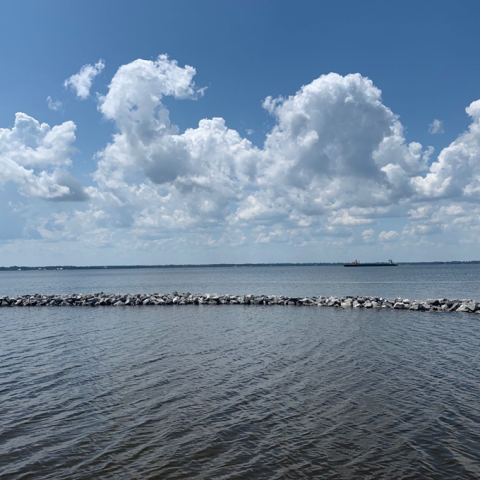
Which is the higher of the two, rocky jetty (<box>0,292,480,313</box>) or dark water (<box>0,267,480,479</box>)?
rocky jetty (<box>0,292,480,313</box>)

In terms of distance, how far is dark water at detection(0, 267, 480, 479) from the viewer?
927 centimetres

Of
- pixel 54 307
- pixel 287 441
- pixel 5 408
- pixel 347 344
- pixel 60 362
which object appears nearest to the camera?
pixel 287 441

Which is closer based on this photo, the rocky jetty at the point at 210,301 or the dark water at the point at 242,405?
the dark water at the point at 242,405

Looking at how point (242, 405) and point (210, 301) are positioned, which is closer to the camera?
point (242, 405)

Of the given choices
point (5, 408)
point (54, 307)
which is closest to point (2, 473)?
point (5, 408)

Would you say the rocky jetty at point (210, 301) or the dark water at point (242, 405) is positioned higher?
the rocky jetty at point (210, 301)

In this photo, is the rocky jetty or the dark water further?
the rocky jetty

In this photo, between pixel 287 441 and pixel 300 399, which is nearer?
pixel 287 441

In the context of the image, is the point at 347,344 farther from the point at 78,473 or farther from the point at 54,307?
the point at 54,307

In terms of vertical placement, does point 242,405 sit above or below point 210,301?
below

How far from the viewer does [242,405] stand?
12812 millimetres

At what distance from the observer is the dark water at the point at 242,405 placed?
30.4 ft

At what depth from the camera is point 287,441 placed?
1028 centimetres

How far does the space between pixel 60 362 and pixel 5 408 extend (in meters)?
5.77
